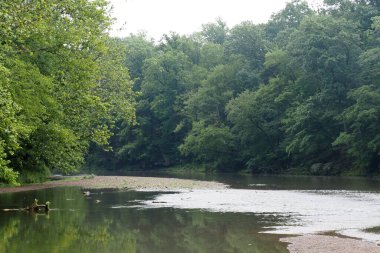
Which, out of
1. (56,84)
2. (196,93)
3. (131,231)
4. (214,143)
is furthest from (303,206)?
(196,93)

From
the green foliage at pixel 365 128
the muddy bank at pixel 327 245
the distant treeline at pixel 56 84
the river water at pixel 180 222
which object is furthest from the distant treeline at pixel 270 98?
the muddy bank at pixel 327 245

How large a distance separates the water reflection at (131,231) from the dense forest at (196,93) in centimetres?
302

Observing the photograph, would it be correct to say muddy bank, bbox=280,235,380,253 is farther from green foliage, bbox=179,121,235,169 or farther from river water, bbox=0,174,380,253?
green foliage, bbox=179,121,235,169

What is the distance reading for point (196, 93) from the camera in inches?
4114

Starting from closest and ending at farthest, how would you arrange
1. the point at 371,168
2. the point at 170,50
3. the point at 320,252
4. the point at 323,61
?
the point at 320,252
the point at 371,168
the point at 323,61
the point at 170,50

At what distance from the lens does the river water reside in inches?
829

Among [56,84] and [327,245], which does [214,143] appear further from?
[327,245]

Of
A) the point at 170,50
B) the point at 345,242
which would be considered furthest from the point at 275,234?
the point at 170,50

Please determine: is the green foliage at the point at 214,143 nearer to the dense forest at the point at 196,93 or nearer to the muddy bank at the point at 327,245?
the dense forest at the point at 196,93

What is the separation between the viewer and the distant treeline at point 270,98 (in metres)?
74.4

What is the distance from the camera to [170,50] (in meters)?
123

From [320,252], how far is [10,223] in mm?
14137

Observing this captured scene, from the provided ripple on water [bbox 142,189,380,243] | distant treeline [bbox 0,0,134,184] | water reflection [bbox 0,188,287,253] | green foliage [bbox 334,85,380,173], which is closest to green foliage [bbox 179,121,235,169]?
green foliage [bbox 334,85,380,173]

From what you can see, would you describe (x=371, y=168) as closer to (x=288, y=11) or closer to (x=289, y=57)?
(x=289, y=57)
